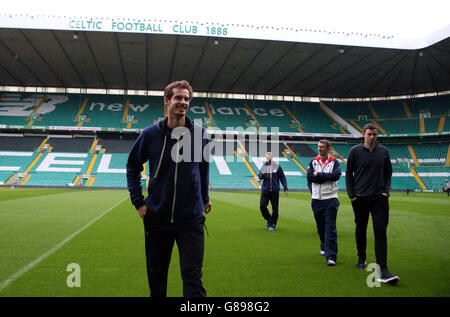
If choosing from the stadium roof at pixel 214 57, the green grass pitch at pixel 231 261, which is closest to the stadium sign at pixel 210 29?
the stadium roof at pixel 214 57

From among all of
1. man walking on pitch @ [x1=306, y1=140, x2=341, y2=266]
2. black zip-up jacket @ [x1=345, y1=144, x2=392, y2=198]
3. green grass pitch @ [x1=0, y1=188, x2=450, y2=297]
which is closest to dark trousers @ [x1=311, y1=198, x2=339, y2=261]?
man walking on pitch @ [x1=306, y1=140, x2=341, y2=266]

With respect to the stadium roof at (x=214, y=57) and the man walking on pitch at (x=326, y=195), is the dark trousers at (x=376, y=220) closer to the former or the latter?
the man walking on pitch at (x=326, y=195)

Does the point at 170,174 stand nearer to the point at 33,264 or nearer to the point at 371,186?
the point at 371,186

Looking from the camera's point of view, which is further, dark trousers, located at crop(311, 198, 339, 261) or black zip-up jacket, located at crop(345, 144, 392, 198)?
dark trousers, located at crop(311, 198, 339, 261)

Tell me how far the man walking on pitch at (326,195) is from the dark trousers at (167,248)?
3.09 meters

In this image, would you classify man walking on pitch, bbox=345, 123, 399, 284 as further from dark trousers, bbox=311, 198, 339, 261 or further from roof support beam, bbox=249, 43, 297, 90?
roof support beam, bbox=249, 43, 297, 90

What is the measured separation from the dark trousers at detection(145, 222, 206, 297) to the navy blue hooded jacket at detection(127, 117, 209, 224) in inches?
2.9

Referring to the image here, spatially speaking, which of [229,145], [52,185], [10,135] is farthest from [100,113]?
[229,145]

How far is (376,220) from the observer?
4477mm

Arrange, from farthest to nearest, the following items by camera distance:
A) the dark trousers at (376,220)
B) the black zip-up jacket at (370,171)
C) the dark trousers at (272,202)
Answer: the dark trousers at (272,202), the black zip-up jacket at (370,171), the dark trousers at (376,220)

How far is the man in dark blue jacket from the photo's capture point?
2734 mm

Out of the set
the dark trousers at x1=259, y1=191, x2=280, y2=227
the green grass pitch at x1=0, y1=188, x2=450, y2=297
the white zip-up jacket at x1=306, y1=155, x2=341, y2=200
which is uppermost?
the white zip-up jacket at x1=306, y1=155, x2=341, y2=200

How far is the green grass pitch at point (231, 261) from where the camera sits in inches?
154

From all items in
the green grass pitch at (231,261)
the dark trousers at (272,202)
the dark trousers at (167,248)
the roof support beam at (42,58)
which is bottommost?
the green grass pitch at (231,261)
